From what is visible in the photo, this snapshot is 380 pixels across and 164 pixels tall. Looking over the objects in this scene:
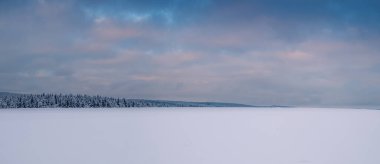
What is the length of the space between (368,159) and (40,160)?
7.73m

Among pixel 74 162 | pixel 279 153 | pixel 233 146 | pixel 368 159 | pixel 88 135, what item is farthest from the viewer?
pixel 88 135

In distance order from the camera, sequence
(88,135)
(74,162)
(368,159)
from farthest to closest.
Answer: (88,135) < (368,159) < (74,162)

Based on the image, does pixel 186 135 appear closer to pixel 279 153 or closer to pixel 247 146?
pixel 247 146

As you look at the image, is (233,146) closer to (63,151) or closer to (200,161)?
(200,161)

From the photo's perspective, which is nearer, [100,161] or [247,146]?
[100,161]

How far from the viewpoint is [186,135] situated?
53.0 ft

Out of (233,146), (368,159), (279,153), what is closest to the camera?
(368,159)

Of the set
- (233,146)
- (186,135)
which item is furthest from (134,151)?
(186,135)

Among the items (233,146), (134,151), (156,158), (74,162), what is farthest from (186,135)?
(74,162)

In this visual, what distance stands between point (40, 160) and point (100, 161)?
1.43 metres

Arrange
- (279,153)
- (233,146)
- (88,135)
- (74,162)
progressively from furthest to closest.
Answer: (88,135), (233,146), (279,153), (74,162)

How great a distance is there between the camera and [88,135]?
16.0 m

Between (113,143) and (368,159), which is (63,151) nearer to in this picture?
(113,143)

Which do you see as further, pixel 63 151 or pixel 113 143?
pixel 113 143
